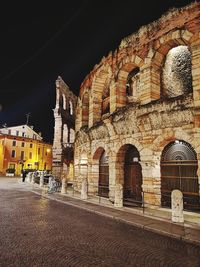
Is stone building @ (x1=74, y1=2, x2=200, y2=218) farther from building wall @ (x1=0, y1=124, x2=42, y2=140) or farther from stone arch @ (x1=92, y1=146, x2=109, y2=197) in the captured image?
building wall @ (x1=0, y1=124, x2=42, y2=140)

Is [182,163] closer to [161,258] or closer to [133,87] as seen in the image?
[161,258]

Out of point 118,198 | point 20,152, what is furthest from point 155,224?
point 20,152

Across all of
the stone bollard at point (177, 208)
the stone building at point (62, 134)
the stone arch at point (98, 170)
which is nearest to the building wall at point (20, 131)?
the stone building at point (62, 134)

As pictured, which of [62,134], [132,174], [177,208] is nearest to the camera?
[177,208]

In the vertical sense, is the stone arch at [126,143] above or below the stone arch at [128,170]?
above

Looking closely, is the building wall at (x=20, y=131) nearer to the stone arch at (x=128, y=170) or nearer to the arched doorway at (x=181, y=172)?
the stone arch at (x=128, y=170)

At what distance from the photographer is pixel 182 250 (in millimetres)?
4746

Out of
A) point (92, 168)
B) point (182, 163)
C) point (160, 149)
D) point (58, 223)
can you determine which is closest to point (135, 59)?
point (160, 149)

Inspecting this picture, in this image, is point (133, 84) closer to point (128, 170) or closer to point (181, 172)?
point (128, 170)

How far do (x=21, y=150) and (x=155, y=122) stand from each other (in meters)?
41.6

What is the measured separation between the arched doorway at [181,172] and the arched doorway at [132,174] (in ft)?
5.91

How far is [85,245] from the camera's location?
4828 mm

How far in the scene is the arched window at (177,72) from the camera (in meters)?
11.4

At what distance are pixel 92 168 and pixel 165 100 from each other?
6.87m
